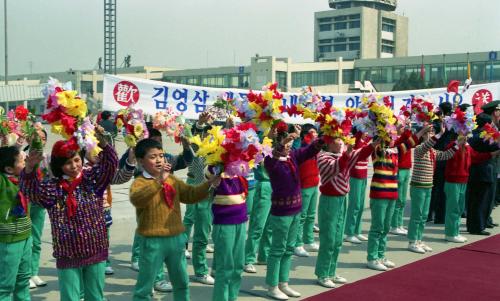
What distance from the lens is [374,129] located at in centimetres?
611

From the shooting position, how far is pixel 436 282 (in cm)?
605

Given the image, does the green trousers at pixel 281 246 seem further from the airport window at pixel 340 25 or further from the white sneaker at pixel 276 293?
the airport window at pixel 340 25

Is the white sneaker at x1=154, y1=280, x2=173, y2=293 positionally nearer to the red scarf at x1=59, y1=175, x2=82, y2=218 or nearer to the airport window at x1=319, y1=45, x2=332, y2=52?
the red scarf at x1=59, y1=175, x2=82, y2=218

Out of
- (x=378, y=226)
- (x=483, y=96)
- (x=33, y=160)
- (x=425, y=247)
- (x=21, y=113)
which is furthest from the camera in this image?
(x=483, y=96)

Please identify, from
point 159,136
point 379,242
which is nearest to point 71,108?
point 159,136

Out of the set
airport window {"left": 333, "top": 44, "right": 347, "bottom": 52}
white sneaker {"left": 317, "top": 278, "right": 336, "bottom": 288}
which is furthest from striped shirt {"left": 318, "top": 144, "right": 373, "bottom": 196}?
airport window {"left": 333, "top": 44, "right": 347, "bottom": 52}

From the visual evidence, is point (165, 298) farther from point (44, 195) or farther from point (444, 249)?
point (444, 249)

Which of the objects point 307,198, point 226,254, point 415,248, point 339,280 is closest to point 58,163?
point 226,254

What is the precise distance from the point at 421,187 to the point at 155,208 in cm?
429

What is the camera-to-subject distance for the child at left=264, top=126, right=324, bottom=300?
536 cm

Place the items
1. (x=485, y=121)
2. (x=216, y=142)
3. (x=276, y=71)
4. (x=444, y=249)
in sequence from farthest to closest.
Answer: (x=276, y=71) → (x=485, y=121) → (x=444, y=249) → (x=216, y=142)

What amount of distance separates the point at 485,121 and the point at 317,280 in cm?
403

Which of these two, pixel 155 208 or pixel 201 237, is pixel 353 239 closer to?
pixel 201 237

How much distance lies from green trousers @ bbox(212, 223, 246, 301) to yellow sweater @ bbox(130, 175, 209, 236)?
1.75 feet
